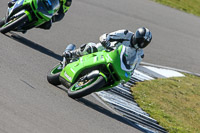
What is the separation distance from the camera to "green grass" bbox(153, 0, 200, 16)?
23109 millimetres

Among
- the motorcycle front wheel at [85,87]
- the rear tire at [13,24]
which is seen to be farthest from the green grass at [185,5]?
the motorcycle front wheel at [85,87]

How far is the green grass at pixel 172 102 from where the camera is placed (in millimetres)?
9609

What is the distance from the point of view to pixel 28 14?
431 inches

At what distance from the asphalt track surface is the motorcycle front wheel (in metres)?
0.14

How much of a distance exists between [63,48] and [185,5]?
1305 centimetres

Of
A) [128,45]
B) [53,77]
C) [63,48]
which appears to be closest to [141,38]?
[128,45]

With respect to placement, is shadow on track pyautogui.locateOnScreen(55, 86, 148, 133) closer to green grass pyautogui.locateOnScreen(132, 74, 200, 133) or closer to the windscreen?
green grass pyautogui.locateOnScreen(132, 74, 200, 133)

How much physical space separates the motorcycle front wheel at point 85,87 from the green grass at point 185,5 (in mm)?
15337

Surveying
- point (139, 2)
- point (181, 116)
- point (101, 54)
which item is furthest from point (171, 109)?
point (139, 2)

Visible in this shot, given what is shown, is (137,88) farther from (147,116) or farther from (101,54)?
(101,54)

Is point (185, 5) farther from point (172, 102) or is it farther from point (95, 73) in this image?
point (95, 73)

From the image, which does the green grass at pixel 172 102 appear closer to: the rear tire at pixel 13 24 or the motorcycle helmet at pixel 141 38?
the motorcycle helmet at pixel 141 38

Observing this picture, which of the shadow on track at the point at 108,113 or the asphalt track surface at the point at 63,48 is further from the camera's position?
the shadow on track at the point at 108,113

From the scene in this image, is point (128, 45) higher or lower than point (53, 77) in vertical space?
higher
